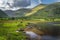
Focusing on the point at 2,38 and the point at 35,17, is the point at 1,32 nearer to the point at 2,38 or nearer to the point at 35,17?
the point at 2,38

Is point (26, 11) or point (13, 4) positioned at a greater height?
point (13, 4)

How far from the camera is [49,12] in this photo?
568 centimetres

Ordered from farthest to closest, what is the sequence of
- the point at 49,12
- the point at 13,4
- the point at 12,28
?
the point at 13,4 → the point at 49,12 → the point at 12,28

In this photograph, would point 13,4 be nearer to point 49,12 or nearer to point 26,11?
point 26,11

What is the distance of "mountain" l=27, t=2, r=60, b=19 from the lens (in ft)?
18.5

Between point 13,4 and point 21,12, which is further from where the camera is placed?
point 13,4

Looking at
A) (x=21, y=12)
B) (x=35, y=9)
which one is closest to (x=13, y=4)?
(x=21, y=12)

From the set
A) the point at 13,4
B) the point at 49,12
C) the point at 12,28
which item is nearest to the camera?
the point at 12,28

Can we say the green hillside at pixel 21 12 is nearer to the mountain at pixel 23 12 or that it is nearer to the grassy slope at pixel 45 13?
the mountain at pixel 23 12

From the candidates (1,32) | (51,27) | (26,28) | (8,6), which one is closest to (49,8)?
(51,27)

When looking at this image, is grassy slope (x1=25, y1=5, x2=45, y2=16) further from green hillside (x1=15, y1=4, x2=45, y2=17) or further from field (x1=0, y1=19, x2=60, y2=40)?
field (x1=0, y1=19, x2=60, y2=40)

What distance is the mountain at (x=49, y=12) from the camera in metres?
5.63

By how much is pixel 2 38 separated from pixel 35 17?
1305 millimetres

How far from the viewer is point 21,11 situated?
5.72 m
